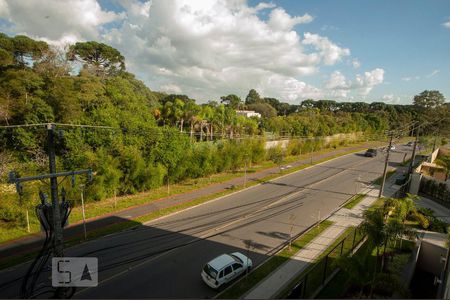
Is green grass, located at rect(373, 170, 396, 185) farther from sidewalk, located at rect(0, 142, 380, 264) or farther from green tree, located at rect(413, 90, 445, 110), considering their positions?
green tree, located at rect(413, 90, 445, 110)

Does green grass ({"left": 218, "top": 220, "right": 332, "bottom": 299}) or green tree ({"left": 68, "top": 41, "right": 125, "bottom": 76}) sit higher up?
green tree ({"left": 68, "top": 41, "right": 125, "bottom": 76})

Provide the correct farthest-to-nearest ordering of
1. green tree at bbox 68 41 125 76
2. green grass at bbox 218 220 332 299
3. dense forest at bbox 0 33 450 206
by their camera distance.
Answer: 1. green tree at bbox 68 41 125 76
2. dense forest at bbox 0 33 450 206
3. green grass at bbox 218 220 332 299

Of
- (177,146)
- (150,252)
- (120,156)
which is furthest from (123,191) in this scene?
(150,252)

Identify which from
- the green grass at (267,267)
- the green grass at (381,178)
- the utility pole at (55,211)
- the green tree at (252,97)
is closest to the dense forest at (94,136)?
the utility pole at (55,211)

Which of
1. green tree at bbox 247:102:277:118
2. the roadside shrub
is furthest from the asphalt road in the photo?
green tree at bbox 247:102:277:118

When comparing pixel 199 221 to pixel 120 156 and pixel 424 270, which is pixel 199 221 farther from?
pixel 424 270

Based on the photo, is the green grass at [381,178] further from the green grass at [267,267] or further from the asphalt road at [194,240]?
the green grass at [267,267]
